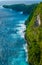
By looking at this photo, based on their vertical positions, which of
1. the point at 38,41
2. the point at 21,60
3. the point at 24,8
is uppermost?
the point at 24,8

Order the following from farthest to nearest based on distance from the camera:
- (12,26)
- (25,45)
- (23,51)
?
(12,26) → (25,45) → (23,51)

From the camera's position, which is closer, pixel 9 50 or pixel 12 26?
pixel 9 50

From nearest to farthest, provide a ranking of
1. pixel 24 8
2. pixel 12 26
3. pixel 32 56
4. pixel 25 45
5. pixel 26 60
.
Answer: pixel 32 56, pixel 26 60, pixel 25 45, pixel 12 26, pixel 24 8

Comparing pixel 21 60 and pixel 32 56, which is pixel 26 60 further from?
pixel 32 56

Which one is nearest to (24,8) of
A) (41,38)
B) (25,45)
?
(25,45)

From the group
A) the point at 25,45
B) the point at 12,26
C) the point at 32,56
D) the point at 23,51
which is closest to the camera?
the point at 32,56

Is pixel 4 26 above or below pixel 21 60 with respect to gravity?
above

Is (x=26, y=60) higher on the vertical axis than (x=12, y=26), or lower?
lower

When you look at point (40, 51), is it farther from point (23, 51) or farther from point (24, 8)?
point (24, 8)

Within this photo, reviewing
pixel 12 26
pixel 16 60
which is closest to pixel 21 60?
pixel 16 60
